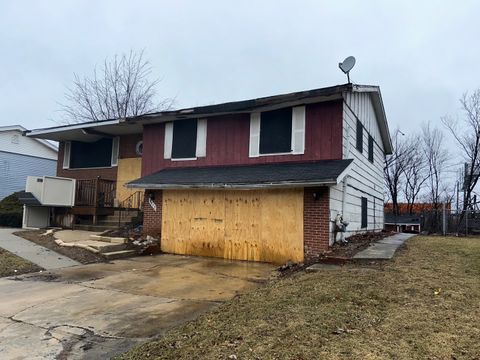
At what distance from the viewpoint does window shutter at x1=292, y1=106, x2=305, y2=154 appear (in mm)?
11133

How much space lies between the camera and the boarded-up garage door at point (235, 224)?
10141 millimetres

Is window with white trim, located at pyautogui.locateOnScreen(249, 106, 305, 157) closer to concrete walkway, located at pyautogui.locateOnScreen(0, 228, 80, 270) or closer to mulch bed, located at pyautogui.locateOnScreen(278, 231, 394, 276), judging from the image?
mulch bed, located at pyautogui.locateOnScreen(278, 231, 394, 276)

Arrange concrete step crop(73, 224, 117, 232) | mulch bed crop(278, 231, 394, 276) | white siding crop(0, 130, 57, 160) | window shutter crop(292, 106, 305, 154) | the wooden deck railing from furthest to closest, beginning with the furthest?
white siding crop(0, 130, 57, 160)
the wooden deck railing
concrete step crop(73, 224, 117, 232)
window shutter crop(292, 106, 305, 154)
mulch bed crop(278, 231, 394, 276)

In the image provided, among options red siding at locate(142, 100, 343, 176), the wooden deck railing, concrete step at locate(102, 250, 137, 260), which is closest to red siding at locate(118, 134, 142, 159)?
the wooden deck railing

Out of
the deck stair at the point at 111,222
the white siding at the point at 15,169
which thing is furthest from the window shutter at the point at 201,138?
the white siding at the point at 15,169

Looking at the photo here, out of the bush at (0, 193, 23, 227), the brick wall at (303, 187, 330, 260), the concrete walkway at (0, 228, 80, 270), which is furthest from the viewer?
the bush at (0, 193, 23, 227)

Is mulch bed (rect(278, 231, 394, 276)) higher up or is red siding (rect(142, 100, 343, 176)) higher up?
red siding (rect(142, 100, 343, 176))

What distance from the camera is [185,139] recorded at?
1339 cm

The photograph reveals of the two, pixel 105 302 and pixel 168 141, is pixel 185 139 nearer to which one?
pixel 168 141

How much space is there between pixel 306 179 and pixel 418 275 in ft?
10.5

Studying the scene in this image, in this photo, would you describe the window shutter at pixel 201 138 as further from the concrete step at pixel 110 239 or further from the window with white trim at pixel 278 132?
the concrete step at pixel 110 239

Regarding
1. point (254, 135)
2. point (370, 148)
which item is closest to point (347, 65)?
point (254, 135)

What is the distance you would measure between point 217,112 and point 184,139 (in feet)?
5.90

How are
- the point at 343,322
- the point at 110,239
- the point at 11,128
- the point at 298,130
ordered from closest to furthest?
the point at 343,322 → the point at 298,130 → the point at 110,239 → the point at 11,128
